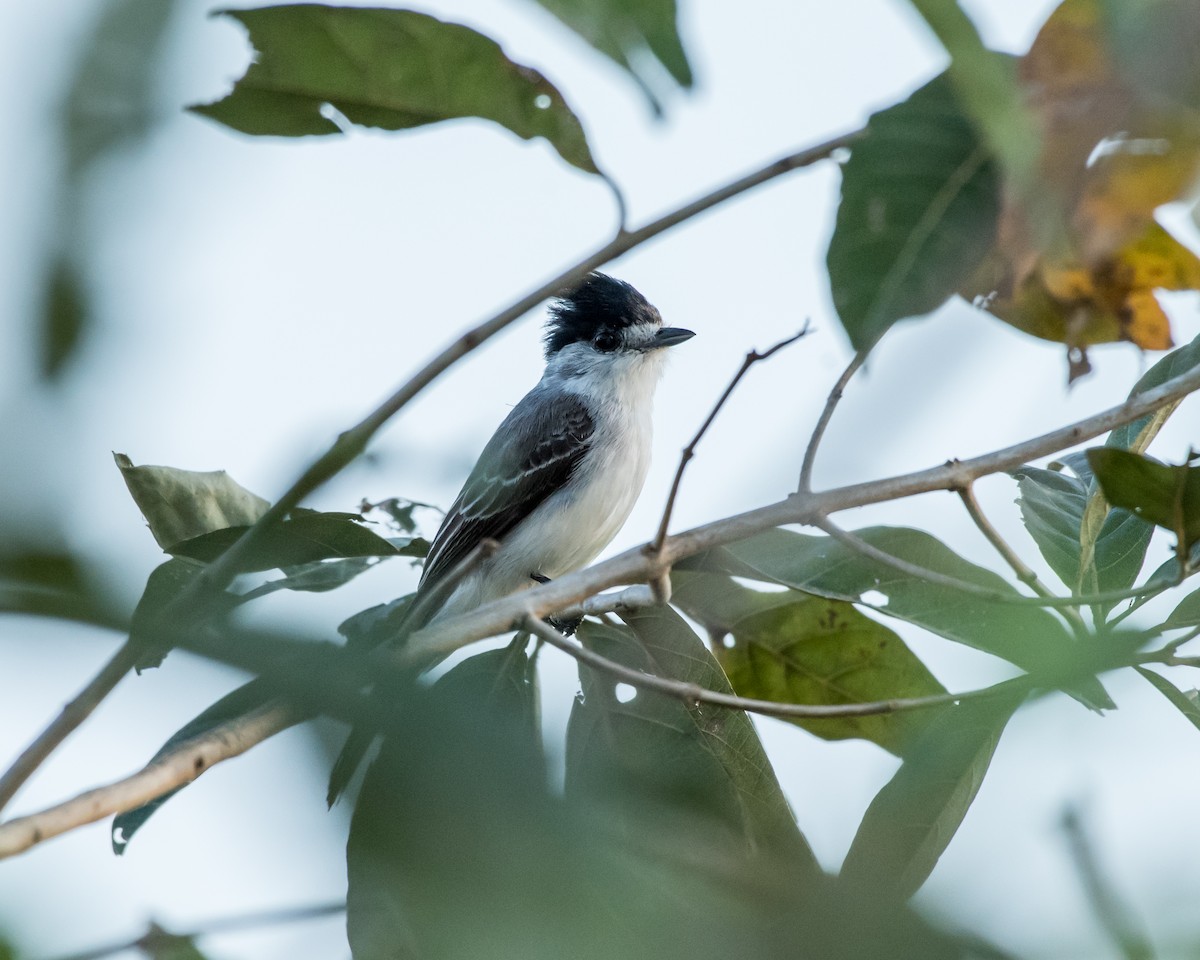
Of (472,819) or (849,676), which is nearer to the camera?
(472,819)

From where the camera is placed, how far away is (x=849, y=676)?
226 cm

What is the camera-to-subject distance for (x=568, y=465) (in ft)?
14.0

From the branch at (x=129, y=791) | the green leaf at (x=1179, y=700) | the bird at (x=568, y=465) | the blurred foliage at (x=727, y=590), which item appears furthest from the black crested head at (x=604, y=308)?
the branch at (x=129, y=791)

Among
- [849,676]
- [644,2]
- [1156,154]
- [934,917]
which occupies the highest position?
[644,2]

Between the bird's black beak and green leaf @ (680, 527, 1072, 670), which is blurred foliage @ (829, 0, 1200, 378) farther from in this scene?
the bird's black beak

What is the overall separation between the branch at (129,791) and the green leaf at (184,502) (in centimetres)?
Result: 94

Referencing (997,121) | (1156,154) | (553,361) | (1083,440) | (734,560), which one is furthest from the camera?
(553,361)

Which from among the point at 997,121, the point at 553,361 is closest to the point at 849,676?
the point at 997,121

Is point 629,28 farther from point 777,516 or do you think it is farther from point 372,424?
point 777,516

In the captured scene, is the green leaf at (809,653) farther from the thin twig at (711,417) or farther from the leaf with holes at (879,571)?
the thin twig at (711,417)

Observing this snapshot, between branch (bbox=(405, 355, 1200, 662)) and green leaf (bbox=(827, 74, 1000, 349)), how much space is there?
1.51ft

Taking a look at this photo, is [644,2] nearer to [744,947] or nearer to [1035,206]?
[1035,206]

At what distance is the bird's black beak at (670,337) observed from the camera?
4754 mm

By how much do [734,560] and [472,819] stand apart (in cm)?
164
